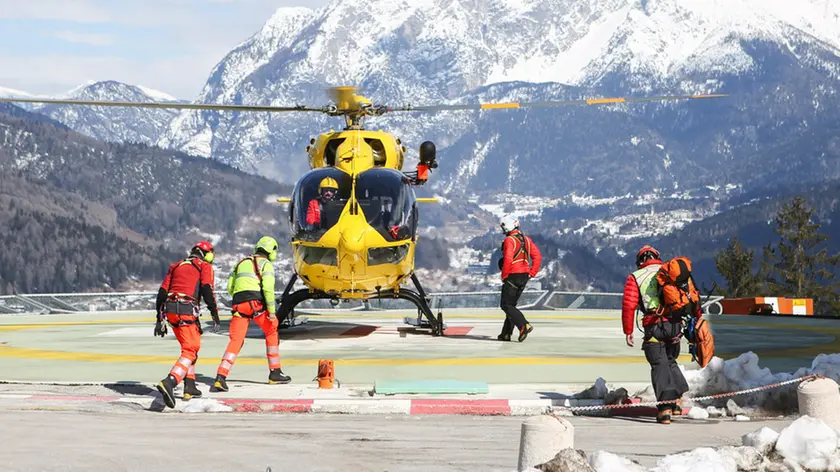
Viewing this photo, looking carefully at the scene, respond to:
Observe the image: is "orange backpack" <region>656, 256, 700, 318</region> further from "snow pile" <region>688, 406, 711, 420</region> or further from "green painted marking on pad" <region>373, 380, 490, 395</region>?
"green painted marking on pad" <region>373, 380, 490, 395</region>

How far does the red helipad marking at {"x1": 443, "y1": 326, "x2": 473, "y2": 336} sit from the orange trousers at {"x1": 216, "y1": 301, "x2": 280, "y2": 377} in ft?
29.6

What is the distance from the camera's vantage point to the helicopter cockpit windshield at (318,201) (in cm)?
2152

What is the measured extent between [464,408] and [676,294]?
8.51 feet

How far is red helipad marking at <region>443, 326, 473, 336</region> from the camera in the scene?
79.6ft

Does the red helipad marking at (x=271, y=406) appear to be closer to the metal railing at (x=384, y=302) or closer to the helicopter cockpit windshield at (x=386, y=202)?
the helicopter cockpit windshield at (x=386, y=202)

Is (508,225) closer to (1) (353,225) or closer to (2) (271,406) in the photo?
(1) (353,225)

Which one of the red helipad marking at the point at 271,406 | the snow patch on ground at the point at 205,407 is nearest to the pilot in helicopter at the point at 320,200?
the red helipad marking at the point at 271,406

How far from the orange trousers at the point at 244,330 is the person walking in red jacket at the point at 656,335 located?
16.0 ft

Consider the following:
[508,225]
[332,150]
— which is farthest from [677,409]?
[332,150]

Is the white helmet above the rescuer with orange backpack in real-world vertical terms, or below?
above

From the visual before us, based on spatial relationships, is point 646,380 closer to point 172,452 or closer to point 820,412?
point 820,412

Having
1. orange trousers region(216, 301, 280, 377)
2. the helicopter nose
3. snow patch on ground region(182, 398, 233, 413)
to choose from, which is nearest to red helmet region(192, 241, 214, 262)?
orange trousers region(216, 301, 280, 377)

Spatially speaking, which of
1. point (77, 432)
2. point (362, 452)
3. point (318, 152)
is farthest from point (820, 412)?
point (318, 152)

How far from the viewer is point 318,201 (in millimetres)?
21719
